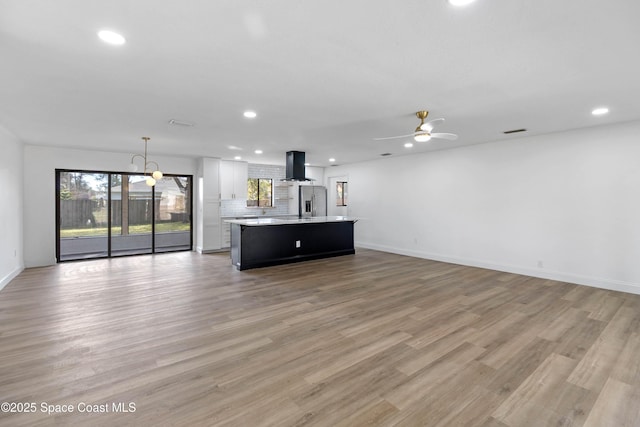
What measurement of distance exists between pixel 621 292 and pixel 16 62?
302 inches

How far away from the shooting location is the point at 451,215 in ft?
22.1

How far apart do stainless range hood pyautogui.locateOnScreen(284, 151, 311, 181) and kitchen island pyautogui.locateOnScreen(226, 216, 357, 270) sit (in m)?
1.00

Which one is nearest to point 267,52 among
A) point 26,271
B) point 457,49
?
point 457,49

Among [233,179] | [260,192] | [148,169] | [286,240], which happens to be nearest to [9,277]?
[148,169]

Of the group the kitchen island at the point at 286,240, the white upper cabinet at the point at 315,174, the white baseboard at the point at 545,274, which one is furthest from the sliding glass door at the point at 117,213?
the white baseboard at the point at 545,274

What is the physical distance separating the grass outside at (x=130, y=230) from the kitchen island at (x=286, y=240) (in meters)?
2.56

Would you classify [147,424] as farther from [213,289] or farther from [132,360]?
[213,289]

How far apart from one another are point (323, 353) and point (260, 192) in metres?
7.37

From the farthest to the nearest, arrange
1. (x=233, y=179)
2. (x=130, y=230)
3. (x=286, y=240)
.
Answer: (x=233, y=179)
(x=130, y=230)
(x=286, y=240)

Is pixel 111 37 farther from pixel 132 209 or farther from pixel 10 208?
pixel 132 209

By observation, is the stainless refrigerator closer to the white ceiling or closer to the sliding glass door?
the sliding glass door

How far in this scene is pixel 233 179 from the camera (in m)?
8.48

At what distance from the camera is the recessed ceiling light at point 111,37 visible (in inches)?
Result: 82.2

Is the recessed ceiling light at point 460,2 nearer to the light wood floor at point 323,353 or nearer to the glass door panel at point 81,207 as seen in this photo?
the light wood floor at point 323,353
